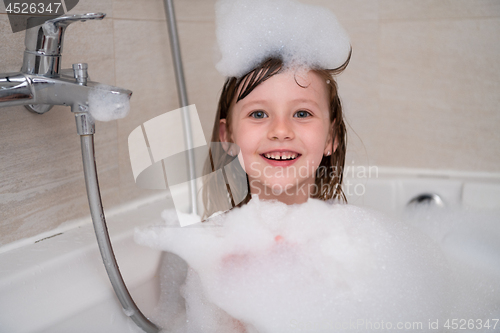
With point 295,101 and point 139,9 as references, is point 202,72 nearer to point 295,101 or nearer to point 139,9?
point 139,9

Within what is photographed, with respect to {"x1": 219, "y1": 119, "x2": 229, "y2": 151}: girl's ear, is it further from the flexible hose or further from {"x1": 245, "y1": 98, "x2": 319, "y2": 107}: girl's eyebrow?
the flexible hose

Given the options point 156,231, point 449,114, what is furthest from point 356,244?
point 449,114

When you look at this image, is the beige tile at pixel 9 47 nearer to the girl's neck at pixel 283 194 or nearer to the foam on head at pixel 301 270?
the foam on head at pixel 301 270

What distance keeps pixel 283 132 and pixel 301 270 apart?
9.9 inches

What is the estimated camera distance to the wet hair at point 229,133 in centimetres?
79

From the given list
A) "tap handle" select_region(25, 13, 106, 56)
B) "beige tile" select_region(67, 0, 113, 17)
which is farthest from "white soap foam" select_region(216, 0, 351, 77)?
"tap handle" select_region(25, 13, 106, 56)

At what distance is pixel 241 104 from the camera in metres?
0.83

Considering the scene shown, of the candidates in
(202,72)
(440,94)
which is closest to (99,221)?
(202,72)

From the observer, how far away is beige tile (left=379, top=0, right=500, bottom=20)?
1.10 meters

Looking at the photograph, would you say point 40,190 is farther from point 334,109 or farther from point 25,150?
point 334,109

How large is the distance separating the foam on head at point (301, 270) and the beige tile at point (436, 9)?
2.00 ft

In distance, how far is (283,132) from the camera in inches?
30.7

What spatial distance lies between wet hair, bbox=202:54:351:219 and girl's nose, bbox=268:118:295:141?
0.08 metres

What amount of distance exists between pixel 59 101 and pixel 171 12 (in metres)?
0.40
